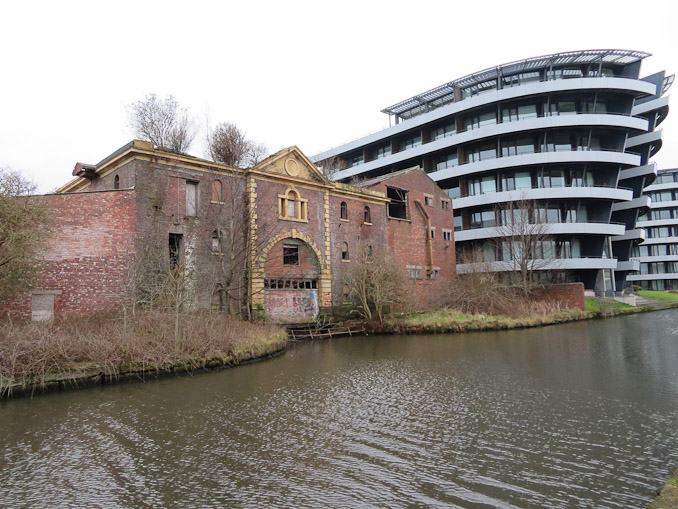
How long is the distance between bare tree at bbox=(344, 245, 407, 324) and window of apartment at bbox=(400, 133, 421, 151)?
25.9 meters

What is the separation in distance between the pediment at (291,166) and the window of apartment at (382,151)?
25.8 meters

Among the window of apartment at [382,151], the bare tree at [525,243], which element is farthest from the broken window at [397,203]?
the window of apartment at [382,151]

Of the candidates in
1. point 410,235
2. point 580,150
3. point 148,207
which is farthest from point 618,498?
point 580,150

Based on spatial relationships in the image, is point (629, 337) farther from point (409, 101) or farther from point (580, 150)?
point (409, 101)

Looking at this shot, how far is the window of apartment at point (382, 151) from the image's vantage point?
54469 millimetres

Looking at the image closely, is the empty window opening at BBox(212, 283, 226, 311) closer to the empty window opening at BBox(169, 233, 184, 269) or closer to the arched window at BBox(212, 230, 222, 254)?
the arched window at BBox(212, 230, 222, 254)

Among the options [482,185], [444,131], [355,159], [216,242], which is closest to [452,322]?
[216,242]

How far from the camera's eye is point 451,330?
86.8 feet

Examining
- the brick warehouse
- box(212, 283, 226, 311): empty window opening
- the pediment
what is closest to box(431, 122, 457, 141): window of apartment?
the brick warehouse

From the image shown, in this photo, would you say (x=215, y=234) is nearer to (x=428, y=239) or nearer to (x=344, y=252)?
(x=344, y=252)

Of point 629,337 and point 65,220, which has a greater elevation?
point 65,220

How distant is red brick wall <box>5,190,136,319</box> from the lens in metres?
18.3

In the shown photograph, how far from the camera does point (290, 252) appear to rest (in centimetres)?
2773

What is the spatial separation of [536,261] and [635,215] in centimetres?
2048
